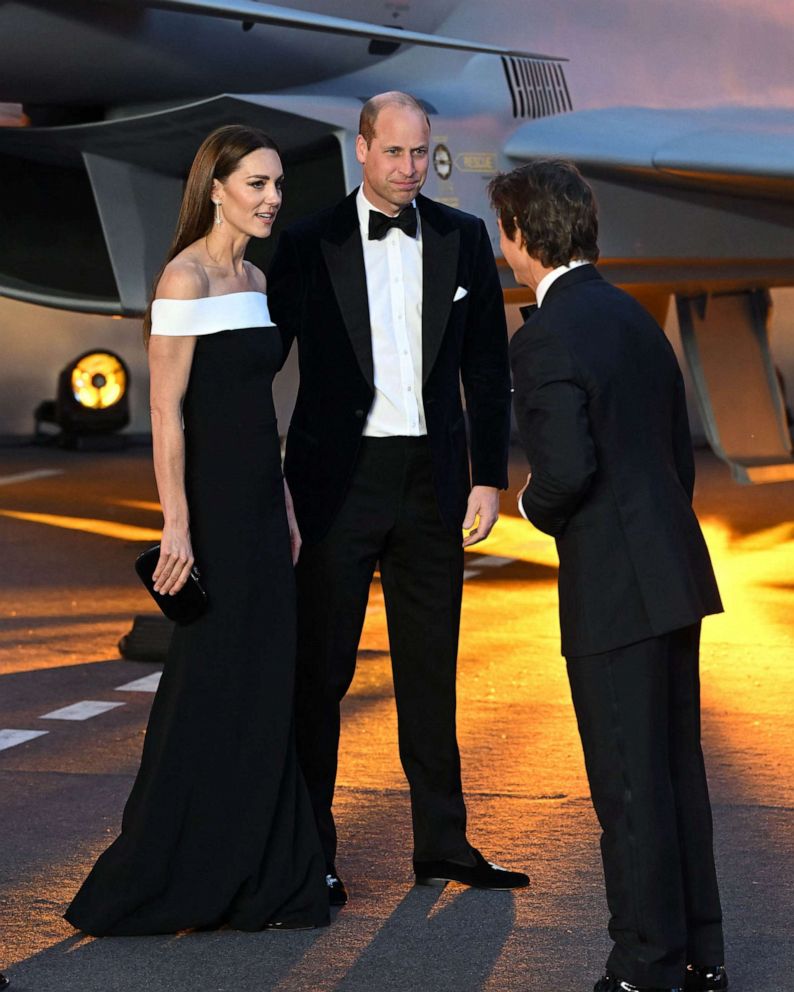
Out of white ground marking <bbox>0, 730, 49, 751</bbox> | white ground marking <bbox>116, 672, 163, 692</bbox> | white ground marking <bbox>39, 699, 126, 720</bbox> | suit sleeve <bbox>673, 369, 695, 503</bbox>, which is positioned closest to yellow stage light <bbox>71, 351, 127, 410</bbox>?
white ground marking <bbox>116, 672, 163, 692</bbox>

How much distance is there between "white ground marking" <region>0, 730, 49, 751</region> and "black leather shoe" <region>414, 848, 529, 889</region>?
1837 mm

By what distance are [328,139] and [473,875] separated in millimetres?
5302

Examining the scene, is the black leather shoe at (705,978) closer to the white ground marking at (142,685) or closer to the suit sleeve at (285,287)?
the suit sleeve at (285,287)

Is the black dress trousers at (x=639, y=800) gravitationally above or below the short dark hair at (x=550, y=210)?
below

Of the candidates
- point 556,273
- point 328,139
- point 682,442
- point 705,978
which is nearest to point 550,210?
point 556,273

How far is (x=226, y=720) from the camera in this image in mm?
3359

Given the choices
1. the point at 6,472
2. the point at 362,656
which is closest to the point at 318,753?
the point at 362,656

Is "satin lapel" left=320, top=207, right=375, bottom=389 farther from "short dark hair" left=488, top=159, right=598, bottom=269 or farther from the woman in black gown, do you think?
"short dark hair" left=488, top=159, right=598, bottom=269

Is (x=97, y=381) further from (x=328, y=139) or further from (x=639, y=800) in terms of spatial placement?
(x=639, y=800)

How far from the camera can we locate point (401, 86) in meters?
8.70

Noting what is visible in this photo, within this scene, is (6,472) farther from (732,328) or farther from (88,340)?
(732,328)

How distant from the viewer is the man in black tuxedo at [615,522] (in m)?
2.70

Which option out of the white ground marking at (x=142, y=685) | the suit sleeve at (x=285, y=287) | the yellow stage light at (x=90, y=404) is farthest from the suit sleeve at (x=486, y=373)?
the yellow stage light at (x=90, y=404)

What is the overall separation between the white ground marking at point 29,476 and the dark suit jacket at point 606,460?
10.6 m
